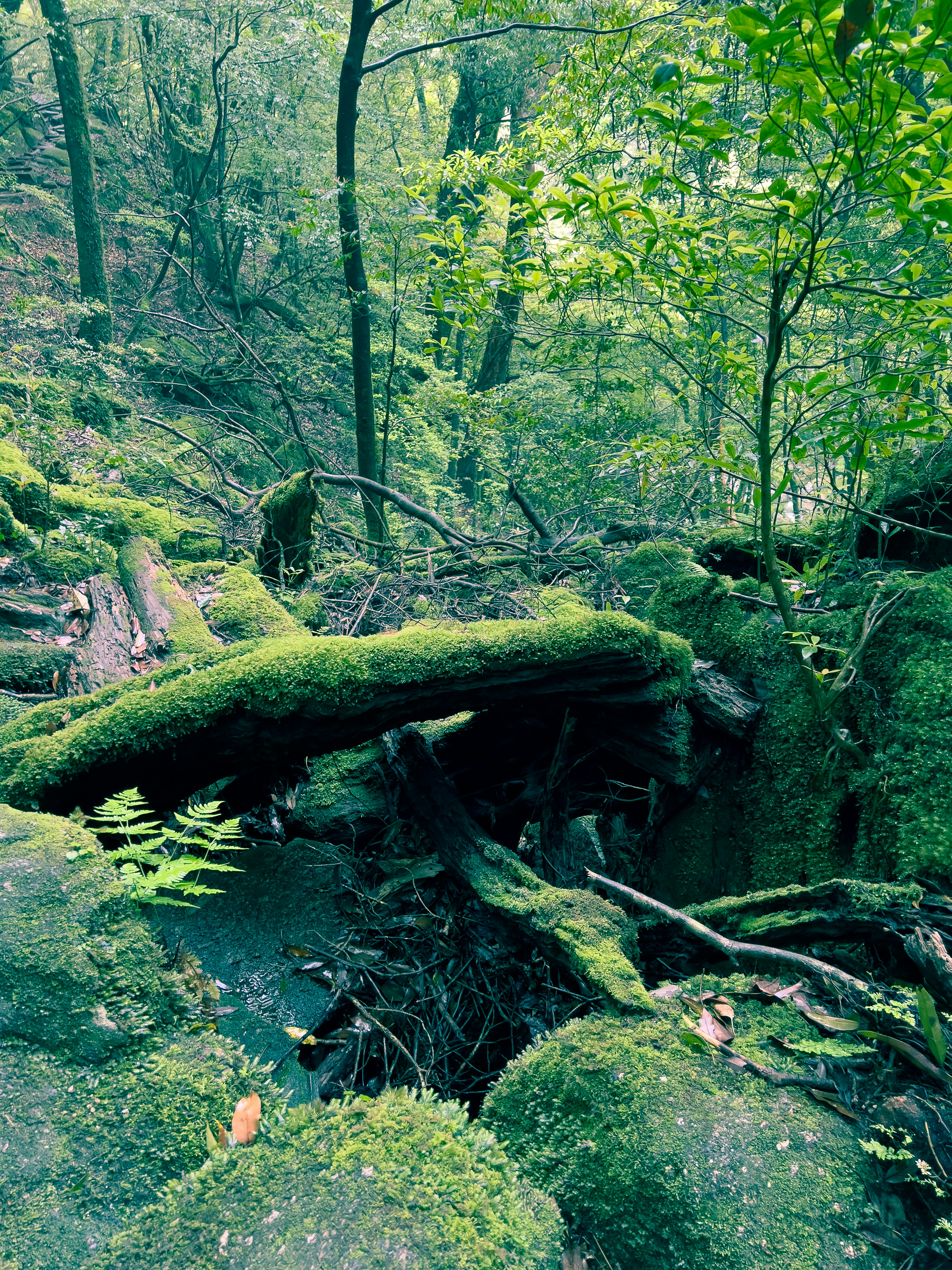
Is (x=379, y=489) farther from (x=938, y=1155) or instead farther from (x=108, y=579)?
(x=938, y=1155)

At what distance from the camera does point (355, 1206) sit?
1521 mm

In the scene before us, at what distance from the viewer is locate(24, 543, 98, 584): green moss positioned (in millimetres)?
4750

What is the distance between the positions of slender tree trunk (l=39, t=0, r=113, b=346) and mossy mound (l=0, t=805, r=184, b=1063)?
36.0 feet

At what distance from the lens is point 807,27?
2.24 meters

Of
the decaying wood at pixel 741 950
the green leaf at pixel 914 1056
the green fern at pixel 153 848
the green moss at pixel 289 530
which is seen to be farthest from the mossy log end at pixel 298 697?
the green moss at pixel 289 530

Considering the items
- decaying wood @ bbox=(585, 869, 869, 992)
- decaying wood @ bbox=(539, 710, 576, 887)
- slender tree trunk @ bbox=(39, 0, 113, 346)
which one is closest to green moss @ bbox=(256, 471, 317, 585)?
decaying wood @ bbox=(539, 710, 576, 887)

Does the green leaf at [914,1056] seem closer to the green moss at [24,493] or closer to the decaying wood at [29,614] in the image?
the decaying wood at [29,614]

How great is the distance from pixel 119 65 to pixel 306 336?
7.78 meters

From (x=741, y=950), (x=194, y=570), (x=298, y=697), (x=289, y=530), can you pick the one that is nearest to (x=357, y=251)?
(x=289, y=530)

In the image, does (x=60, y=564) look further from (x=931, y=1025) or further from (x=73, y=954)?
(x=931, y=1025)

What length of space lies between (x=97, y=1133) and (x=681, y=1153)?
1535 mm

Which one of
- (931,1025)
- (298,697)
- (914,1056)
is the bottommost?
(914,1056)

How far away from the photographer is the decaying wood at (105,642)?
11.9ft

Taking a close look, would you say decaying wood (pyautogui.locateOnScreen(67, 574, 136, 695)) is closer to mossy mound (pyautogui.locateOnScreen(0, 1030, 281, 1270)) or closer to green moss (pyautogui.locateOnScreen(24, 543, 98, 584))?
green moss (pyautogui.locateOnScreen(24, 543, 98, 584))
